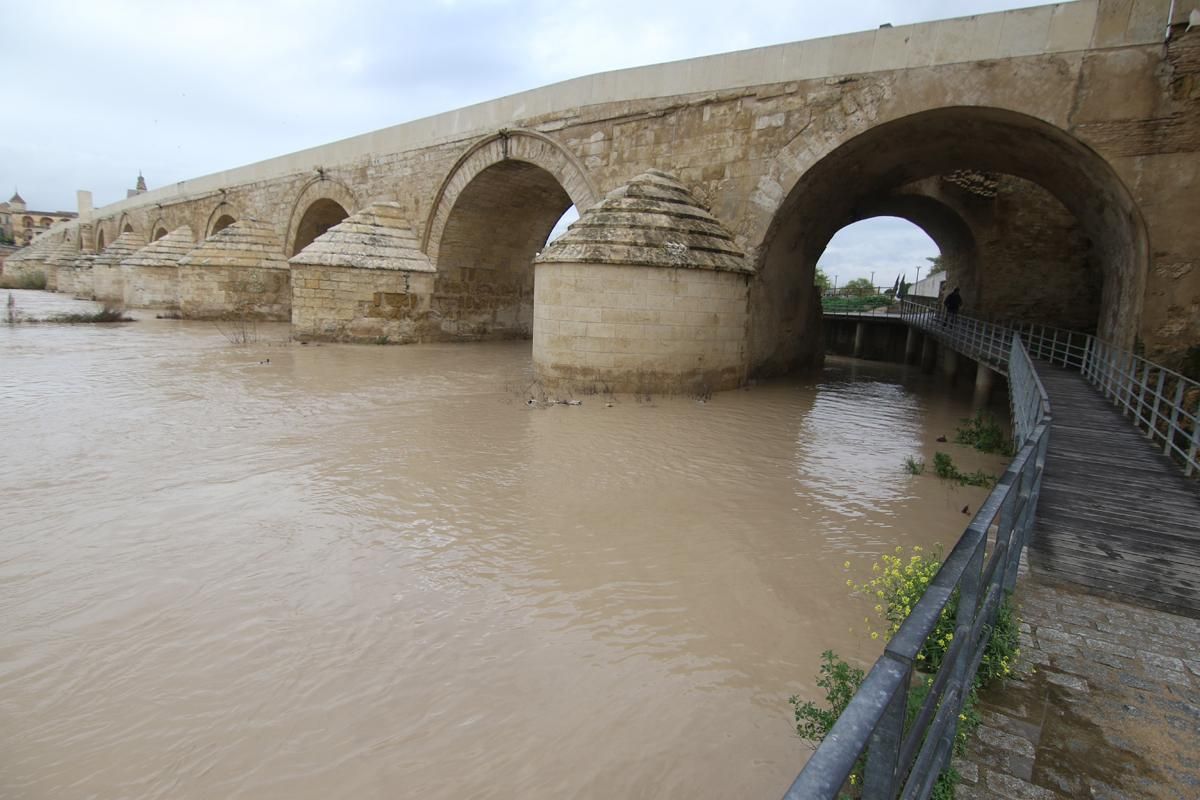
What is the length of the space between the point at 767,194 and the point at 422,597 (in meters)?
8.05

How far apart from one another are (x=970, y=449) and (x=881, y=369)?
10.2 m

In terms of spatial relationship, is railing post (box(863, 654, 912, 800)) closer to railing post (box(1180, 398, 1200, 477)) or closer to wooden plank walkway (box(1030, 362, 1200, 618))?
wooden plank walkway (box(1030, 362, 1200, 618))

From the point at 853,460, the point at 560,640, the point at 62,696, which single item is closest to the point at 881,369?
the point at 853,460

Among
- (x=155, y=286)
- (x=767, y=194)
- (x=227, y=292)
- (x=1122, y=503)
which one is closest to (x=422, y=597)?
(x=1122, y=503)

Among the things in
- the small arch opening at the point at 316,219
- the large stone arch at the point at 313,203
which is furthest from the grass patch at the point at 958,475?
the small arch opening at the point at 316,219

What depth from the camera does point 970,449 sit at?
7375 millimetres

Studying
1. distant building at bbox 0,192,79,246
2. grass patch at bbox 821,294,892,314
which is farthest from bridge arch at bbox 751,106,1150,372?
distant building at bbox 0,192,79,246

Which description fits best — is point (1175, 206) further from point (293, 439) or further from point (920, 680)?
point (293, 439)

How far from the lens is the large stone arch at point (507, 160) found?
11.8 metres

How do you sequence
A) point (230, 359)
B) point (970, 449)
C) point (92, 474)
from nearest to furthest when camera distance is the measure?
point (92, 474) → point (970, 449) → point (230, 359)

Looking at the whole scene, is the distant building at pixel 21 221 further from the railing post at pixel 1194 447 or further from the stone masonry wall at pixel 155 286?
the railing post at pixel 1194 447

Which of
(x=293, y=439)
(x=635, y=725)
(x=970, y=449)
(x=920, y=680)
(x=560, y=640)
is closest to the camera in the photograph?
(x=920, y=680)

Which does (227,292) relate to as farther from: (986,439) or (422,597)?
(986,439)

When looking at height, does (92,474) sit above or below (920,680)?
below
